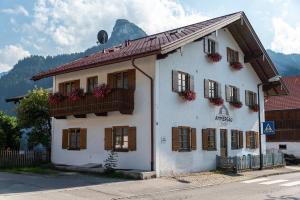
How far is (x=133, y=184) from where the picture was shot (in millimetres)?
17438

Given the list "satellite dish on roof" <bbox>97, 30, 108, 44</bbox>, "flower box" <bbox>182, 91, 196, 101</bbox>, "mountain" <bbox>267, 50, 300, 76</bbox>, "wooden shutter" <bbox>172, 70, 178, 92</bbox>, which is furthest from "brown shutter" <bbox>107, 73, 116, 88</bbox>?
"mountain" <bbox>267, 50, 300, 76</bbox>

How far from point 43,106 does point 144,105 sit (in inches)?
352

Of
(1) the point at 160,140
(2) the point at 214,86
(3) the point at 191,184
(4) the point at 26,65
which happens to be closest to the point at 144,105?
(1) the point at 160,140

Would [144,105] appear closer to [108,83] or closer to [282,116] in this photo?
[108,83]

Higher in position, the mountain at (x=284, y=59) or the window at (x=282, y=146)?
the mountain at (x=284, y=59)

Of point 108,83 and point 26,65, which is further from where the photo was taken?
point 26,65

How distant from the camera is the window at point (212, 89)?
24.6 meters

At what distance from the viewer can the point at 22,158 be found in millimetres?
24172

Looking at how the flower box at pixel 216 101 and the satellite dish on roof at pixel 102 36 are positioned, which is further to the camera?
the satellite dish on roof at pixel 102 36

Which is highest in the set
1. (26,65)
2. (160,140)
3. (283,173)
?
(26,65)

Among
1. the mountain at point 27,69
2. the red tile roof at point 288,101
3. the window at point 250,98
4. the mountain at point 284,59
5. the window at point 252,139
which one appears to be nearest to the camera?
the window at point 252,139

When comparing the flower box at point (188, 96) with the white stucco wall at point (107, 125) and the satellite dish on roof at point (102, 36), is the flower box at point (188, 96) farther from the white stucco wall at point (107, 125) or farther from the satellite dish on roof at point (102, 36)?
the satellite dish on roof at point (102, 36)

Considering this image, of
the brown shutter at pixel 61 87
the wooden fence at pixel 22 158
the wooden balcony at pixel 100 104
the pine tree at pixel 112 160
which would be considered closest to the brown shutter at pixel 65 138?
the wooden balcony at pixel 100 104

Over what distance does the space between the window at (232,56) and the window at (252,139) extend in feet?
15.6
